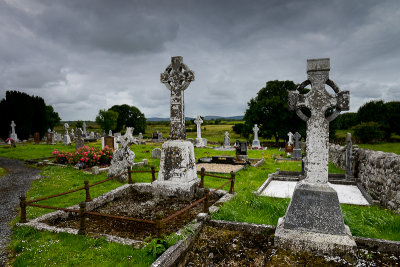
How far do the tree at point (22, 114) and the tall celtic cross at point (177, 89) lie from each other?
40.4 metres

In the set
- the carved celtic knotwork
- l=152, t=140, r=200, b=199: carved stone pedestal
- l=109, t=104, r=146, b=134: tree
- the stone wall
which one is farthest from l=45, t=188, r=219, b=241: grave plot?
l=109, t=104, r=146, b=134: tree

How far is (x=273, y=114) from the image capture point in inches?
1246

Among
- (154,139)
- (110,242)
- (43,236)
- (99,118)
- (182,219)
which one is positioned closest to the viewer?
(110,242)

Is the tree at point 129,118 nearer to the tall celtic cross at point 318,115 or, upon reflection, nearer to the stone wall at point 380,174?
the stone wall at point 380,174

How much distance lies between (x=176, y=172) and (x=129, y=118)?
2302 inches

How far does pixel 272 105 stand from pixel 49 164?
84.9 feet

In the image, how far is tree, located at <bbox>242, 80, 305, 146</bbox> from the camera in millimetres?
31234

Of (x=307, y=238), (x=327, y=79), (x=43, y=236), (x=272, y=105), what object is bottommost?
(x=43, y=236)

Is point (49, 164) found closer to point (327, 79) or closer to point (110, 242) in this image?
point (110, 242)

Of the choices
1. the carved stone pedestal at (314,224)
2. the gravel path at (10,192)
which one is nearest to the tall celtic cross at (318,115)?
the carved stone pedestal at (314,224)

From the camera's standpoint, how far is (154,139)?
33.6 metres

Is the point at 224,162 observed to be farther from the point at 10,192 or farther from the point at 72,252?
the point at 72,252

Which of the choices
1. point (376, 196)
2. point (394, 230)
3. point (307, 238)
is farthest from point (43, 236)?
point (376, 196)

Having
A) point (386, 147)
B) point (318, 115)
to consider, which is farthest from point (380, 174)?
point (386, 147)
